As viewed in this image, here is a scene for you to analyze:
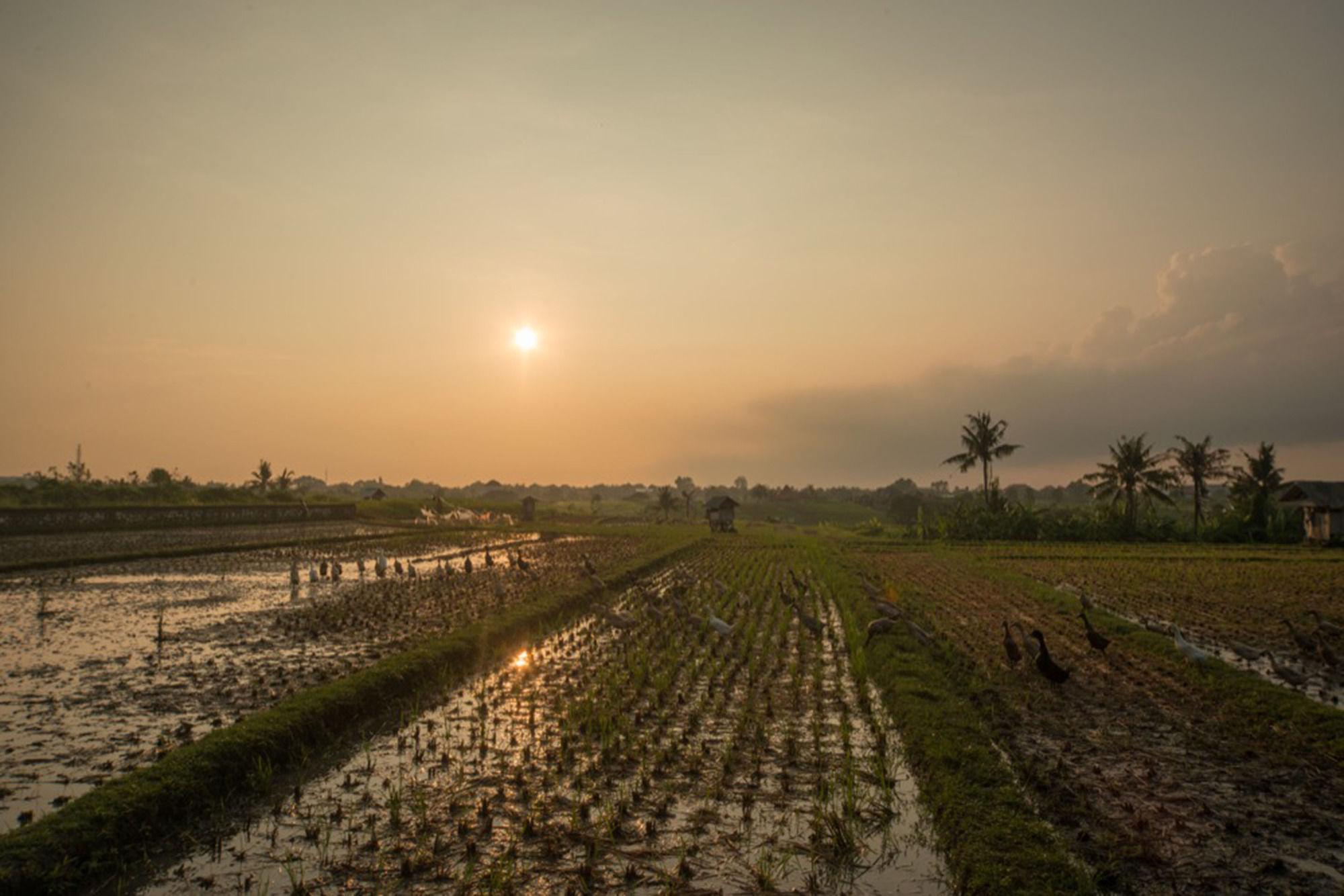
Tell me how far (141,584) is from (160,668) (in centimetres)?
1080

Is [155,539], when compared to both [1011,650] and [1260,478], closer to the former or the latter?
[1011,650]

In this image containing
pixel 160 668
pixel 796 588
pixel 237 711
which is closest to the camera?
pixel 237 711

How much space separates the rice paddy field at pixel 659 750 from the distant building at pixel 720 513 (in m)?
33.4

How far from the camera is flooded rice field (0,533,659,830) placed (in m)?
7.93

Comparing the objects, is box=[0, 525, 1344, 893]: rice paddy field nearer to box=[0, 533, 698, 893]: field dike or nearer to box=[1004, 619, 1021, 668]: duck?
box=[0, 533, 698, 893]: field dike

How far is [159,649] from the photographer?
12539 mm

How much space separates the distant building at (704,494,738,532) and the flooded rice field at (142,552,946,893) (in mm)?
39121

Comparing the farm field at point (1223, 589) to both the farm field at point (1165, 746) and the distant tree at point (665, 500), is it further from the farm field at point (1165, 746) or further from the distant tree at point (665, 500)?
the distant tree at point (665, 500)

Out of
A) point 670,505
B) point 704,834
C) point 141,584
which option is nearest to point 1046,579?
point 704,834

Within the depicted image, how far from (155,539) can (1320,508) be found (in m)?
50.8

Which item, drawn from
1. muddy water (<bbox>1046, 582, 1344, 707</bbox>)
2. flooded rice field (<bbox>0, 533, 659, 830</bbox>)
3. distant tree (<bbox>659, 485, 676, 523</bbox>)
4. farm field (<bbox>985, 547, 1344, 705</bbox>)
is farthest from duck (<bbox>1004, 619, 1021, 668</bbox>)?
distant tree (<bbox>659, 485, 676, 523</bbox>)

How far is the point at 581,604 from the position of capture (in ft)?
61.7

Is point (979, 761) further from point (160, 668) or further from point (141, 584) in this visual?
point (141, 584)

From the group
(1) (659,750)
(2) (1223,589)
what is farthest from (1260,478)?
(1) (659,750)
